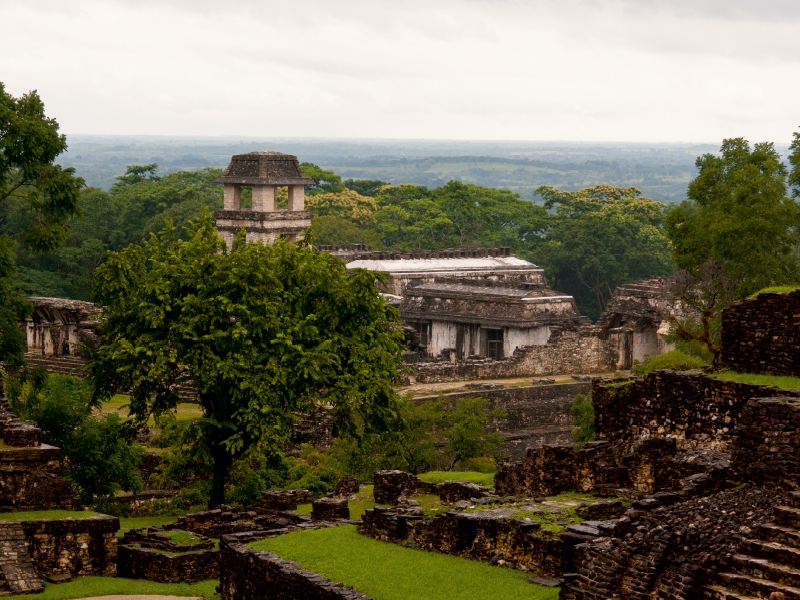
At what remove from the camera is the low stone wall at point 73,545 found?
2034 cm

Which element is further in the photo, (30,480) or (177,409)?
(177,409)

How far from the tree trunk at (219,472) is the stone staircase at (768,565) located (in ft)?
50.0

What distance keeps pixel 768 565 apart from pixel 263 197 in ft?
168

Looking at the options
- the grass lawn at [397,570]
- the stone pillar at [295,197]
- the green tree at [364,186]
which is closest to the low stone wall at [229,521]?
the grass lawn at [397,570]

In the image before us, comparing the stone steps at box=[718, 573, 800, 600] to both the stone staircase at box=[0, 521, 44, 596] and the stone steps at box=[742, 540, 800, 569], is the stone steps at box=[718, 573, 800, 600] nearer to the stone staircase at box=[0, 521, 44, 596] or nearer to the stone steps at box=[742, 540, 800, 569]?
the stone steps at box=[742, 540, 800, 569]

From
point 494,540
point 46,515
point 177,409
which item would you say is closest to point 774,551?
point 494,540

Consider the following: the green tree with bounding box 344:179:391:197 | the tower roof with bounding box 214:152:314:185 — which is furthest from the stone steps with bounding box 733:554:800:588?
the green tree with bounding box 344:179:391:197

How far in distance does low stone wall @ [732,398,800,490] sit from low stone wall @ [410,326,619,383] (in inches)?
1015

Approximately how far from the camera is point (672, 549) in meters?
12.7

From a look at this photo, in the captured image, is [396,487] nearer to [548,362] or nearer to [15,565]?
[15,565]

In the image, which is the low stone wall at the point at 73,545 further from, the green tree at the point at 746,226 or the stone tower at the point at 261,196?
the stone tower at the point at 261,196

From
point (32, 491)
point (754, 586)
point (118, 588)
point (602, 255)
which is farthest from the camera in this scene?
point (602, 255)

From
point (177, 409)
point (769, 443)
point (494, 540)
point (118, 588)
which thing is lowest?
point (177, 409)

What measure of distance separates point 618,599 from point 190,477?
1755 centimetres
